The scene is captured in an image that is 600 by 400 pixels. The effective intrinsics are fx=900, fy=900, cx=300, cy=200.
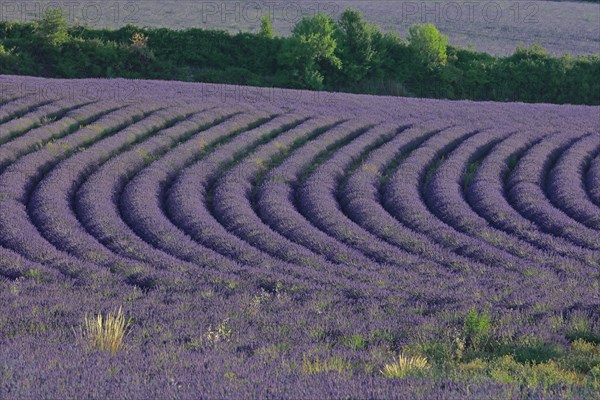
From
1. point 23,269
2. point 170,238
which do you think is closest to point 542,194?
point 170,238

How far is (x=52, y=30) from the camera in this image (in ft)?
146

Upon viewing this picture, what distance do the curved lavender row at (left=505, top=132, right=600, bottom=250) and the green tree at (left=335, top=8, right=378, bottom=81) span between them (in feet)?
76.3

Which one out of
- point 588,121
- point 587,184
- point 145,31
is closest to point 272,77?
point 145,31

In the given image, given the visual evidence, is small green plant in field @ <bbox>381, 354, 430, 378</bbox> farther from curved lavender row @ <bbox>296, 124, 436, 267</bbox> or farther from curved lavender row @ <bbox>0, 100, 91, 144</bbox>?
curved lavender row @ <bbox>0, 100, 91, 144</bbox>

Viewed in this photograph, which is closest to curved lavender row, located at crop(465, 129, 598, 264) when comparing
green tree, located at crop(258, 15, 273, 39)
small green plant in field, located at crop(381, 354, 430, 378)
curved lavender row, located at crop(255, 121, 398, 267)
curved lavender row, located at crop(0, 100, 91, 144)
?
curved lavender row, located at crop(255, 121, 398, 267)

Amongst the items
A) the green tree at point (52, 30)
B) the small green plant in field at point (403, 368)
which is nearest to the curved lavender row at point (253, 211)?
the small green plant in field at point (403, 368)

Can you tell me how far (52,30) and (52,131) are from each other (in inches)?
966

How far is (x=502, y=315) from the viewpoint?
8969 mm

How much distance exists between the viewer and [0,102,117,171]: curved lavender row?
19.4 metres

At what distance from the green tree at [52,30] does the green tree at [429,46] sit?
18188mm

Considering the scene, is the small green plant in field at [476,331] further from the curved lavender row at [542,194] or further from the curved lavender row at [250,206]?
the curved lavender row at [542,194]

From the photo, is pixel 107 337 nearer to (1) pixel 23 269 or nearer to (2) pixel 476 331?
(2) pixel 476 331

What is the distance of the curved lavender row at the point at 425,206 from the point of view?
1335 cm

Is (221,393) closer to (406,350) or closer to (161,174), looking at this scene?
(406,350)
